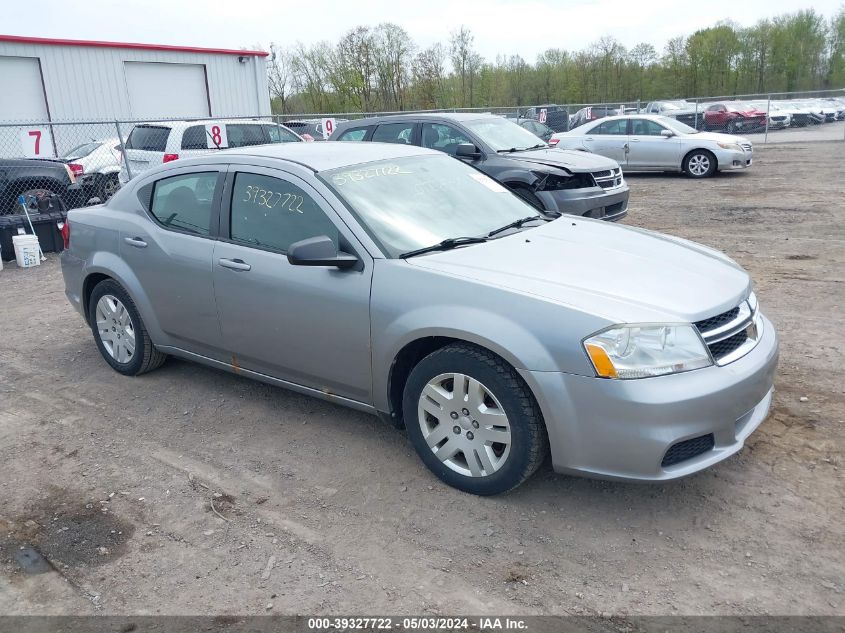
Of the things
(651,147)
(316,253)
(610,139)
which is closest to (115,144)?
(610,139)

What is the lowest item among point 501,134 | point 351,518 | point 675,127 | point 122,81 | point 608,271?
point 351,518

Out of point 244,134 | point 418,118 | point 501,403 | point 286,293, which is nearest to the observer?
point 501,403

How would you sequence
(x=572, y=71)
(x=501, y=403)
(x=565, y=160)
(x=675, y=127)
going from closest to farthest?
(x=501, y=403) → (x=565, y=160) → (x=675, y=127) → (x=572, y=71)

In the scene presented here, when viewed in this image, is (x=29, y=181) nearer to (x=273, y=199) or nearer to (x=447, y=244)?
(x=273, y=199)

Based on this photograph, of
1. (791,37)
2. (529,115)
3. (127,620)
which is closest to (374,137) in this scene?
(127,620)

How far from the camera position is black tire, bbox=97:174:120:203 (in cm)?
1395

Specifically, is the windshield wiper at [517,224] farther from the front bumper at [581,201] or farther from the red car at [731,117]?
the red car at [731,117]

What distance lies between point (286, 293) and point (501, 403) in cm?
148

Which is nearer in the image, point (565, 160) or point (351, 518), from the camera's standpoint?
point (351, 518)

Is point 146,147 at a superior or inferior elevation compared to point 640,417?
superior

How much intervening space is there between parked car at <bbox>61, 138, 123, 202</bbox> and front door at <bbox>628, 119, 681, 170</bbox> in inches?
452

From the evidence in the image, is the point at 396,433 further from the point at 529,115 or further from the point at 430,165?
the point at 529,115

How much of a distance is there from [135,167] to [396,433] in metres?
11.7

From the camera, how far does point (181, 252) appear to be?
470cm
